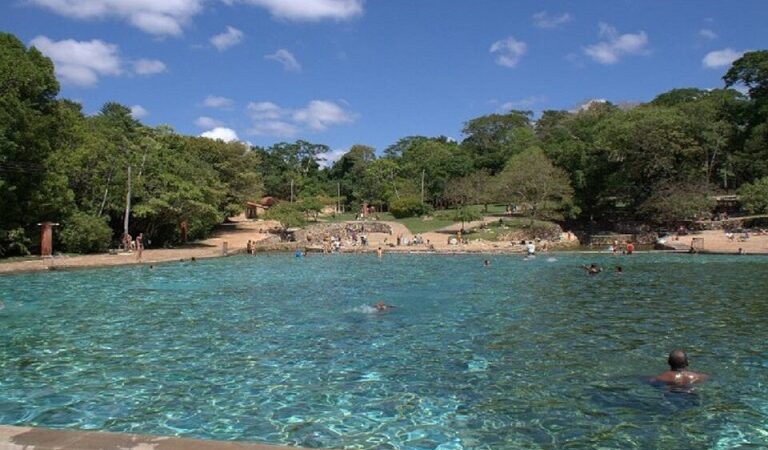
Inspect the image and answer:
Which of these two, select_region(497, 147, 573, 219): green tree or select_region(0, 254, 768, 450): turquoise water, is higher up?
select_region(497, 147, 573, 219): green tree

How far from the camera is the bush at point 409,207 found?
7738 centimetres

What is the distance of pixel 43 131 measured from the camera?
35188mm

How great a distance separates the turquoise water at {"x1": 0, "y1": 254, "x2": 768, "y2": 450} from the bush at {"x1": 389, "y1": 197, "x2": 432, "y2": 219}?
2083 inches

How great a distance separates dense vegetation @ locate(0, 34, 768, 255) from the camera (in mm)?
35875

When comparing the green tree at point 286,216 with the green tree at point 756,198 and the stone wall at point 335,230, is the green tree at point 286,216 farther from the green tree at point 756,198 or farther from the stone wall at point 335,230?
the green tree at point 756,198

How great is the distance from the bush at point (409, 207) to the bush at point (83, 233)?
1682 inches

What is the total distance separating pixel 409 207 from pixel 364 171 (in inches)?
848

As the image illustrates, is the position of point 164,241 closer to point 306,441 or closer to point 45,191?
point 45,191

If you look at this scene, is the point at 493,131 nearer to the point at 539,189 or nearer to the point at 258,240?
the point at 539,189

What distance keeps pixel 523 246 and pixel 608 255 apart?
337 inches

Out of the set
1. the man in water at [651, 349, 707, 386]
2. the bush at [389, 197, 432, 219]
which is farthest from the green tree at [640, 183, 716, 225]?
the man in water at [651, 349, 707, 386]

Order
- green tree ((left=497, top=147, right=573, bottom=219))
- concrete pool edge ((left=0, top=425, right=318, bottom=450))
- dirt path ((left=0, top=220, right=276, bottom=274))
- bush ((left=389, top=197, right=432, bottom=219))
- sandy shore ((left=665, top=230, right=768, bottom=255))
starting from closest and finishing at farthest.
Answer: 1. concrete pool edge ((left=0, top=425, right=318, bottom=450))
2. dirt path ((left=0, top=220, right=276, bottom=274))
3. sandy shore ((left=665, top=230, right=768, bottom=255))
4. green tree ((left=497, top=147, right=573, bottom=219))
5. bush ((left=389, top=197, right=432, bottom=219))

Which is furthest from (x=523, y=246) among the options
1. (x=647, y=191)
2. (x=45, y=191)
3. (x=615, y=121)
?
(x=45, y=191)

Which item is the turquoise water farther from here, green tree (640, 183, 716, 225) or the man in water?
green tree (640, 183, 716, 225)
